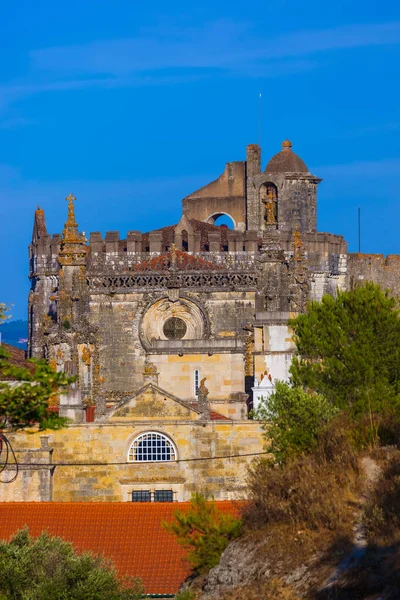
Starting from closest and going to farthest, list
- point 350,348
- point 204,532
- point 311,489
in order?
point 311,489 → point 204,532 → point 350,348

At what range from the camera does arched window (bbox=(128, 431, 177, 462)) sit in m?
56.1

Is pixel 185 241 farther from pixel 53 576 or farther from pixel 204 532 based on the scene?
pixel 204 532

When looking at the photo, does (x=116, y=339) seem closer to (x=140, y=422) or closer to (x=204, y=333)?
(x=204, y=333)

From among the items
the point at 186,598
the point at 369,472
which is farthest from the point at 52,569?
the point at 369,472

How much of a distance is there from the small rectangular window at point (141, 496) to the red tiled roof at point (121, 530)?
5.01m

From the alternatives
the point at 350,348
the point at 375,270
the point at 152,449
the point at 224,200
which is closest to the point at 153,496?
A: the point at 152,449

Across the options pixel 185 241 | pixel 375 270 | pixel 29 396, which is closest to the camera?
pixel 29 396

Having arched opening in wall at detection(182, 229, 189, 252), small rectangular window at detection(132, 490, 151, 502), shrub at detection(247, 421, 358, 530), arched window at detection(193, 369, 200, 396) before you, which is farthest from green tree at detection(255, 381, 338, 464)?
arched opening in wall at detection(182, 229, 189, 252)

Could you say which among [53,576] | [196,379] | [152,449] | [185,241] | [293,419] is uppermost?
[185,241]

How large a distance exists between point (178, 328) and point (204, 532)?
138 feet

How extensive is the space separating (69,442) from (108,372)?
22.8 meters

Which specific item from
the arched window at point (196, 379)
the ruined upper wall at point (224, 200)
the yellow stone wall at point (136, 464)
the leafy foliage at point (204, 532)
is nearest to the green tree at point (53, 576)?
the leafy foliage at point (204, 532)

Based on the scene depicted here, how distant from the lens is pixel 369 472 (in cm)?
3625

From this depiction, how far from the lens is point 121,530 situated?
48031mm
